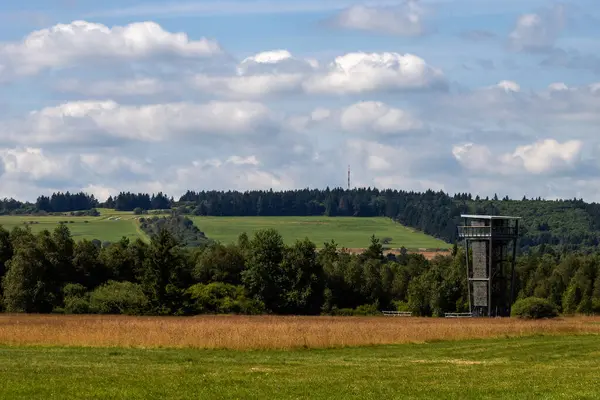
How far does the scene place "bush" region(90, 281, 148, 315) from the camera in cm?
8756

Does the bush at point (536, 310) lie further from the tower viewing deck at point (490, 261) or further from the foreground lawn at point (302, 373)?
the foreground lawn at point (302, 373)

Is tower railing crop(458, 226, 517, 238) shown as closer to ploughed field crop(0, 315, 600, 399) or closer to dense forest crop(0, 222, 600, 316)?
dense forest crop(0, 222, 600, 316)

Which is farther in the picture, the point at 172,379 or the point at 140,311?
the point at 140,311

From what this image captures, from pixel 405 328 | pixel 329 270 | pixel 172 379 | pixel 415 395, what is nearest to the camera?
pixel 415 395

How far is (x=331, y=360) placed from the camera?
41219 mm

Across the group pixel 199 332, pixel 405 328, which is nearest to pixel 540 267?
pixel 405 328

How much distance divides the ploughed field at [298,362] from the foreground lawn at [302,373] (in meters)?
0.04

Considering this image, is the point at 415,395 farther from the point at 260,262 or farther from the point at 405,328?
the point at 260,262

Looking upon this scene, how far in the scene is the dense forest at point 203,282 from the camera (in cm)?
8869

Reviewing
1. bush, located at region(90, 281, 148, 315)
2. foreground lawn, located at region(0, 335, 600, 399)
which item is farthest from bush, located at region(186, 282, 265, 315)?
foreground lawn, located at region(0, 335, 600, 399)

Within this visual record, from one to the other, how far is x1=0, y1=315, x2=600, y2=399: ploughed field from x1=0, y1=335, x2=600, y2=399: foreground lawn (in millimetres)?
39

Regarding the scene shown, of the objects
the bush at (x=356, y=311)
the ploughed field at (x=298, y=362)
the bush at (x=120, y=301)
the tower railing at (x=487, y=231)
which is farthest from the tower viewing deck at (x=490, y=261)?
the ploughed field at (x=298, y=362)

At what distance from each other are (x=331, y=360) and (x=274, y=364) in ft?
11.1

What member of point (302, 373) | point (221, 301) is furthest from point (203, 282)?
point (302, 373)
